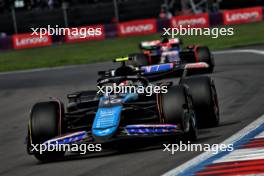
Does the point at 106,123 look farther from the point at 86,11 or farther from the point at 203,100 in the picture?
the point at 86,11

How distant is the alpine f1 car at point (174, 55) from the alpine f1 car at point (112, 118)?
1134 cm

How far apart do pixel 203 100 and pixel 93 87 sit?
11351 mm

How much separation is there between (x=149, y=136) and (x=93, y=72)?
61.0 feet

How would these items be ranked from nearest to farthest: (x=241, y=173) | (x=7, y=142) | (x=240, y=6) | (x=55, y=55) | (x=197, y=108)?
(x=241, y=173), (x=197, y=108), (x=7, y=142), (x=55, y=55), (x=240, y=6)

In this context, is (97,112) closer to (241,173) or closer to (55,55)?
(241,173)

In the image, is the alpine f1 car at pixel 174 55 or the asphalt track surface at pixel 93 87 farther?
the alpine f1 car at pixel 174 55

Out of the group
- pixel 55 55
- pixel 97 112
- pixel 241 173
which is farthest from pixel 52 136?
pixel 55 55

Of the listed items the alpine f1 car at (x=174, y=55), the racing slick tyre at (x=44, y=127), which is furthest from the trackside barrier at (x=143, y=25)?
the racing slick tyre at (x=44, y=127)

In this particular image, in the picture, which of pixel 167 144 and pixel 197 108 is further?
pixel 197 108

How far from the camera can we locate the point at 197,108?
44.0 ft

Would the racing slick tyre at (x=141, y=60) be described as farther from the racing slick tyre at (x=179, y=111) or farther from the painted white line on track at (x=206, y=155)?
the racing slick tyre at (x=179, y=111)

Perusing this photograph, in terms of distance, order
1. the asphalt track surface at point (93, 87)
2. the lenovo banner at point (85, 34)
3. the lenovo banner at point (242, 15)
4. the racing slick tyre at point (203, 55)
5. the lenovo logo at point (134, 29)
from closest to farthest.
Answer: the asphalt track surface at point (93, 87)
the racing slick tyre at point (203, 55)
the lenovo banner at point (85, 34)
the lenovo logo at point (134, 29)
the lenovo banner at point (242, 15)

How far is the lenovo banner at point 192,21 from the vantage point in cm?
4516

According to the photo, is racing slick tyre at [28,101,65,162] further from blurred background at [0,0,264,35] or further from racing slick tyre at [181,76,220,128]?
blurred background at [0,0,264,35]
